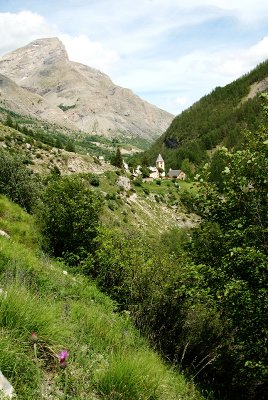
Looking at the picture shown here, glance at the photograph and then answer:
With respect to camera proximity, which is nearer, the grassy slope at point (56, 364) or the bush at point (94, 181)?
the grassy slope at point (56, 364)

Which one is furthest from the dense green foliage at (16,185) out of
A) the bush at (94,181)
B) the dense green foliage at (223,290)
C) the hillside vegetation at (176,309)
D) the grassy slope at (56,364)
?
the bush at (94,181)

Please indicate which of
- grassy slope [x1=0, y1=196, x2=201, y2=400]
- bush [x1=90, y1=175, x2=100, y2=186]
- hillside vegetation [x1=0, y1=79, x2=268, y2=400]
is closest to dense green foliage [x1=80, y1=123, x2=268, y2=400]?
hillside vegetation [x1=0, y1=79, x2=268, y2=400]

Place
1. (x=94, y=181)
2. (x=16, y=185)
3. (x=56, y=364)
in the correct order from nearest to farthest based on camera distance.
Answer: (x=56, y=364) < (x=16, y=185) < (x=94, y=181)

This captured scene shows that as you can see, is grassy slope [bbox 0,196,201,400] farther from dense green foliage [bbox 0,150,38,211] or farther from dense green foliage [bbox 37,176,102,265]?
dense green foliage [bbox 0,150,38,211]

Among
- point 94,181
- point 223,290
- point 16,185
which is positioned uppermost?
point 223,290

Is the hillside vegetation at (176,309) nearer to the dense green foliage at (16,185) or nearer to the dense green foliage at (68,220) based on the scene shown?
the dense green foliage at (68,220)

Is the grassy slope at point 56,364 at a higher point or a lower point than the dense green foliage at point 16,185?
higher

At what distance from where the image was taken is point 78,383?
4.63 metres

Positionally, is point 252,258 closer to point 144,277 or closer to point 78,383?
point 144,277

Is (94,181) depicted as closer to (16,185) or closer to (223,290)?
(16,185)

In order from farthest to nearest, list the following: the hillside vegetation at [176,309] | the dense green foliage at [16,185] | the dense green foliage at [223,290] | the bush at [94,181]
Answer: the bush at [94,181]
the dense green foliage at [16,185]
the dense green foliage at [223,290]
the hillside vegetation at [176,309]

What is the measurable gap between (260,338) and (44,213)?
1936cm

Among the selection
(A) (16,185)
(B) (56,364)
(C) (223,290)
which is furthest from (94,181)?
(B) (56,364)

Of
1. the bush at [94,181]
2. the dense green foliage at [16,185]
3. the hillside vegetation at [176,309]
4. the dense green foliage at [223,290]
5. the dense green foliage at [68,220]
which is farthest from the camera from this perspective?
the bush at [94,181]
